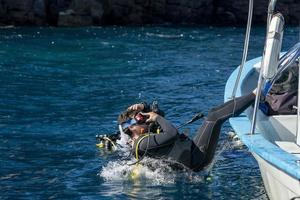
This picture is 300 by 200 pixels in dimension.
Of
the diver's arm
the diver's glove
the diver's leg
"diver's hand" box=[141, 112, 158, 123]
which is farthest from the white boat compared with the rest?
the diver's glove

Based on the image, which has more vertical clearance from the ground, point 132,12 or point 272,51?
point 272,51

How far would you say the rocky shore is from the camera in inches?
1296

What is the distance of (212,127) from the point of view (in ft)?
23.1

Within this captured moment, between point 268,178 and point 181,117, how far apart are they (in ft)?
17.9

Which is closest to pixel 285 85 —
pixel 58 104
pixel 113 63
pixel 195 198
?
pixel 195 198

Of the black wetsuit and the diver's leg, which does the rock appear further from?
the diver's leg

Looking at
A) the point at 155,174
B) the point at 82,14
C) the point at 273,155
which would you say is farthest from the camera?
the point at 82,14

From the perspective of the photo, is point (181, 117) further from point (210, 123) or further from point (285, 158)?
point (285, 158)

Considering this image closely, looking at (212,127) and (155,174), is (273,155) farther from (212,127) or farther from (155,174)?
(155,174)

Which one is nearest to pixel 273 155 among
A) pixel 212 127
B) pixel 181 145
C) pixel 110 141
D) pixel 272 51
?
pixel 272 51

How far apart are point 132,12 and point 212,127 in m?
29.2

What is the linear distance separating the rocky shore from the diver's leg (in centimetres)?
2626

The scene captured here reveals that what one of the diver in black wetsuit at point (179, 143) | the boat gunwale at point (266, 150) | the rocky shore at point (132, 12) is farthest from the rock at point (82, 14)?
the boat gunwale at point (266, 150)

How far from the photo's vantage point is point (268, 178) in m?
5.92
